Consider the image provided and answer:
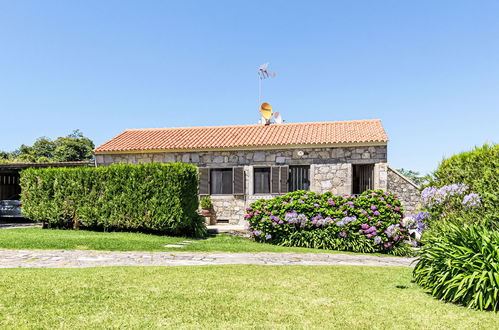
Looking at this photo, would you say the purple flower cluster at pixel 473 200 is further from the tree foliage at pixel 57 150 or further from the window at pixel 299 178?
the tree foliage at pixel 57 150

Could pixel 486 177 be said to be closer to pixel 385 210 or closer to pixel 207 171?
pixel 385 210

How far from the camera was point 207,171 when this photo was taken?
16406 mm

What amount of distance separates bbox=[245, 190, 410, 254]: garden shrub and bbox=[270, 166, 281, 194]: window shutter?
3.42 m

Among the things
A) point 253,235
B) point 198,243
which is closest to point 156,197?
point 198,243

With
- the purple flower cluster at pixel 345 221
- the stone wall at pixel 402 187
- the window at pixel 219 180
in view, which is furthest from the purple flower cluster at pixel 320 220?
the stone wall at pixel 402 187

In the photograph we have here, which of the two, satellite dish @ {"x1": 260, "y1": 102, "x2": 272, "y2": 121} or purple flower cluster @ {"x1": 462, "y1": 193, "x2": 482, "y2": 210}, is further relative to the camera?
satellite dish @ {"x1": 260, "y1": 102, "x2": 272, "y2": 121}

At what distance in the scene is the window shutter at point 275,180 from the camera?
51.8 ft

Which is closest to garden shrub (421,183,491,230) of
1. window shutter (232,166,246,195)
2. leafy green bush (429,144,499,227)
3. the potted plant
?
leafy green bush (429,144,499,227)

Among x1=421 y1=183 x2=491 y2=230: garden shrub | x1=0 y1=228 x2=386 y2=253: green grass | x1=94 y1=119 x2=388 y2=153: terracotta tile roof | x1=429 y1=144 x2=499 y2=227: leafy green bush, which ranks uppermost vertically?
x1=94 y1=119 x2=388 y2=153: terracotta tile roof

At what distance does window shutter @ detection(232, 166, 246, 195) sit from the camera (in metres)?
16.0

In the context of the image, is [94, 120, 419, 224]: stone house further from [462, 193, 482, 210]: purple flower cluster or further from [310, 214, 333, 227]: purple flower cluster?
[462, 193, 482, 210]: purple flower cluster

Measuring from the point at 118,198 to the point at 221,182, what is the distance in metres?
4.74

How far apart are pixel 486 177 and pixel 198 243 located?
300 inches

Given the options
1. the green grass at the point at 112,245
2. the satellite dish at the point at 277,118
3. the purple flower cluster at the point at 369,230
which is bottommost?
the green grass at the point at 112,245
